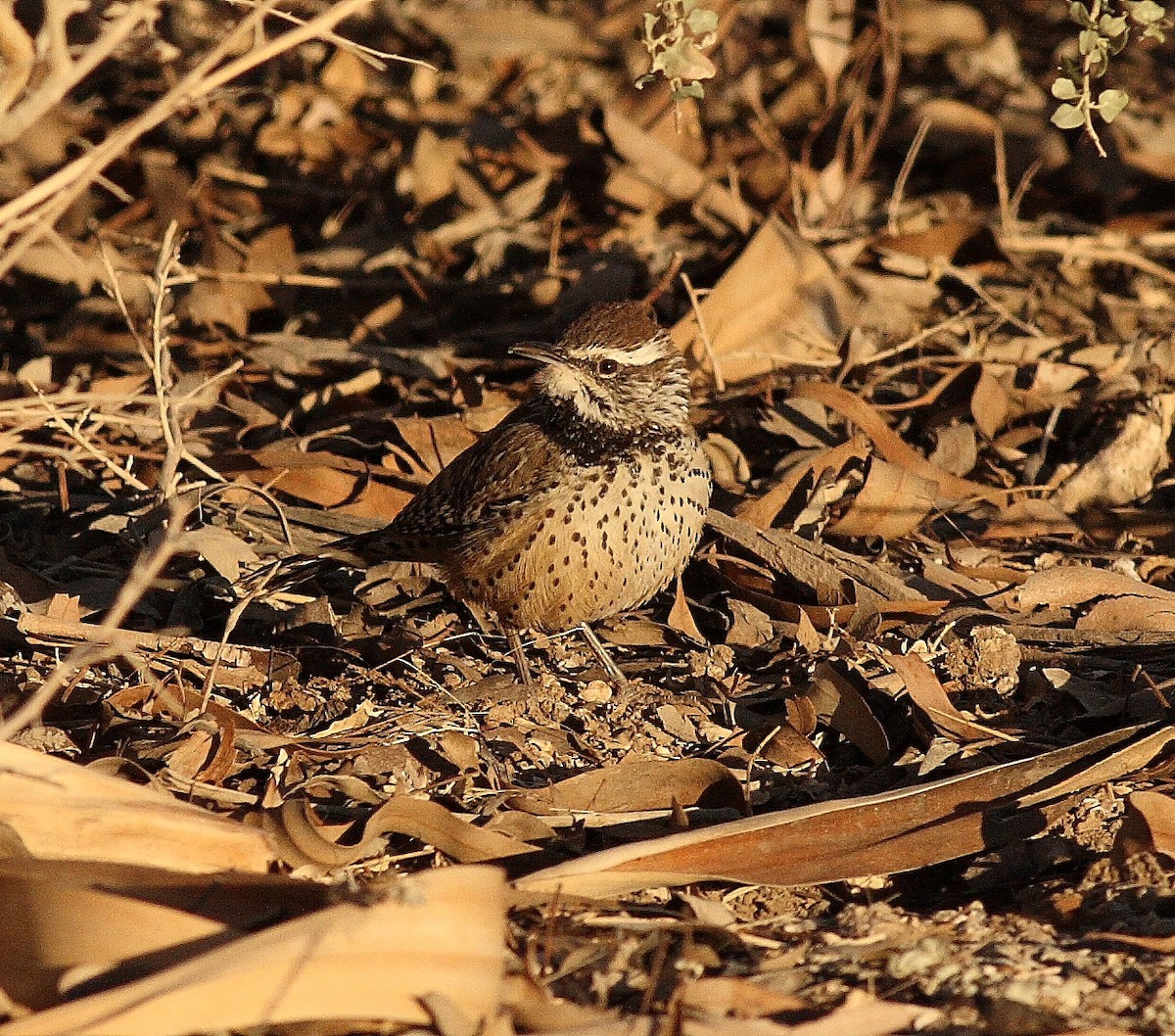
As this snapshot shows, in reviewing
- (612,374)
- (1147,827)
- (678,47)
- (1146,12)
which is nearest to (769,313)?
(612,374)

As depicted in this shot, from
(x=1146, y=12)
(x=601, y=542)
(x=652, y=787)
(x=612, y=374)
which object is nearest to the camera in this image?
(x=1146, y=12)

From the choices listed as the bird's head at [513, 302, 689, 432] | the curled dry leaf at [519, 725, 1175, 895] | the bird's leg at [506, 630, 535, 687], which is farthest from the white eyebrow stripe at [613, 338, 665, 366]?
the curled dry leaf at [519, 725, 1175, 895]

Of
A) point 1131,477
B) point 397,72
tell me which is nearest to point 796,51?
point 397,72

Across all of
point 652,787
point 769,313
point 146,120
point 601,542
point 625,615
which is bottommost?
point 625,615

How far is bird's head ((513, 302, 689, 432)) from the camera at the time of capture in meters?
4.95

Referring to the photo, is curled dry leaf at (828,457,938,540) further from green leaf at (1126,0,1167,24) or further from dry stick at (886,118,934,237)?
green leaf at (1126,0,1167,24)

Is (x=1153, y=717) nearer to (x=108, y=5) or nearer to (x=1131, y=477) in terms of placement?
(x=1131, y=477)

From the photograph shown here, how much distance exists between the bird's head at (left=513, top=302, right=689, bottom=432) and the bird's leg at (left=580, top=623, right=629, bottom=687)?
67cm

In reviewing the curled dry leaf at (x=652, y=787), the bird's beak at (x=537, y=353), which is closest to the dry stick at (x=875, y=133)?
the bird's beak at (x=537, y=353)

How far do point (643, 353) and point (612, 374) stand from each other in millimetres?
150

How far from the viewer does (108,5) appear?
156 inches

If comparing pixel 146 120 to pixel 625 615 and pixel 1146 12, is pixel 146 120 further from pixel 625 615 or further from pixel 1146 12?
pixel 625 615

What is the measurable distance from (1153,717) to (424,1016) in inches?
88.3

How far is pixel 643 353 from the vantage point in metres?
5.05
